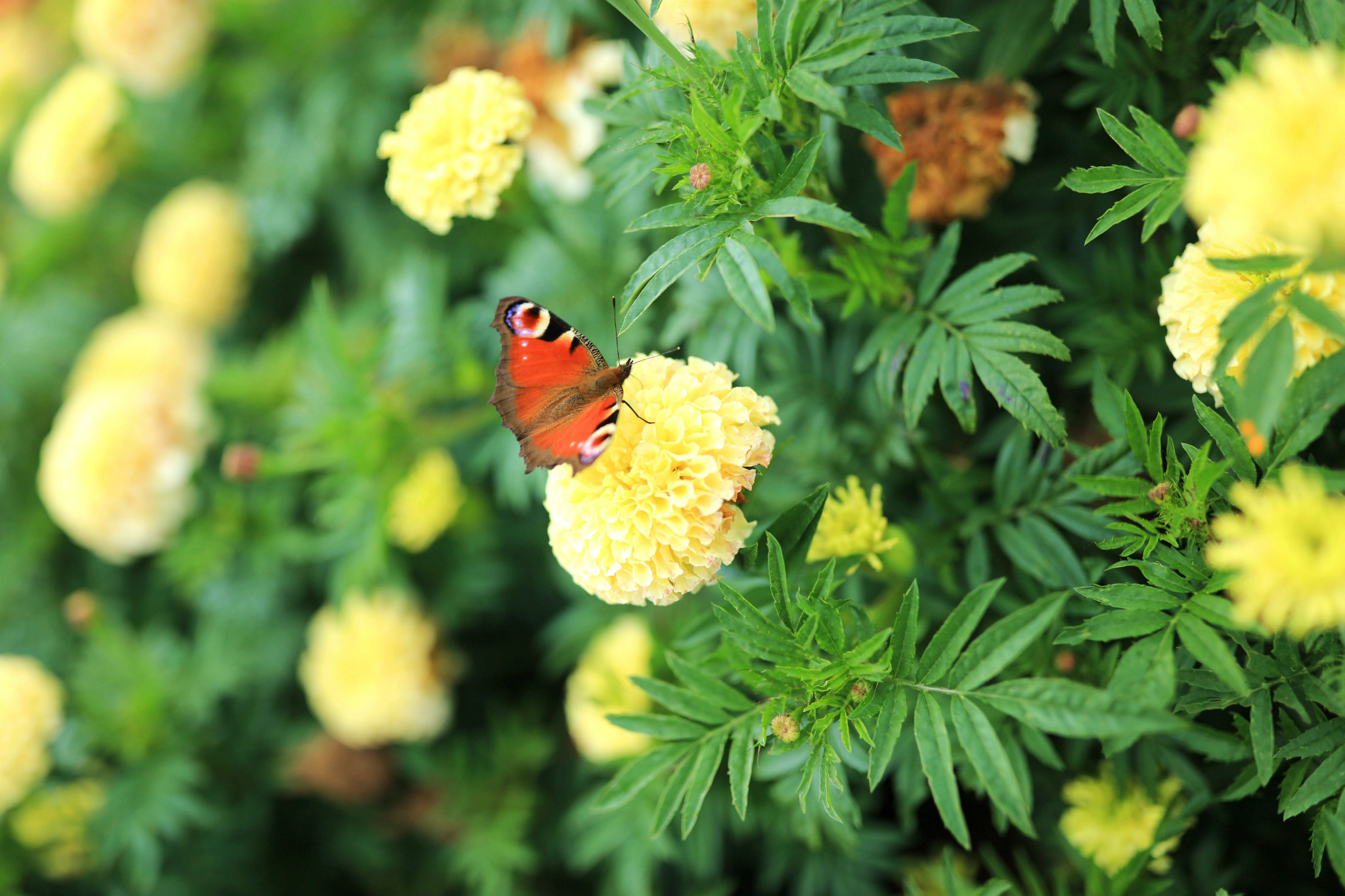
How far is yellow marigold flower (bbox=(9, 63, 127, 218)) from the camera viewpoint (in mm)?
2068

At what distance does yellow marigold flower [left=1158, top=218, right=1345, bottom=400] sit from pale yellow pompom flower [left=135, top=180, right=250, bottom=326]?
2.15 meters

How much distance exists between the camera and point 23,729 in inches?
58.7

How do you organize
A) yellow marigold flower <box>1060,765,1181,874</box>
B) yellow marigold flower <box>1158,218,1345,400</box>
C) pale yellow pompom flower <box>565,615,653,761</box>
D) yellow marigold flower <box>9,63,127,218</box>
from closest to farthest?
yellow marigold flower <box>1158,218,1345,400</box>
yellow marigold flower <box>1060,765,1181,874</box>
pale yellow pompom flower <box>565,615,653,761</box>
yellow marigold flower <box>9,63,127,218</box>

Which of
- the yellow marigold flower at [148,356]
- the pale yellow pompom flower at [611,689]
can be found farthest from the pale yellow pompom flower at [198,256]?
the pale yellow pompom flower at [611,689]

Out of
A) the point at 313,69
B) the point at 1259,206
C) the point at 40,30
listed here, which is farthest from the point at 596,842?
the point at 40,30

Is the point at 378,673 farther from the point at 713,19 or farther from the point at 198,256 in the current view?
the point at 713,19

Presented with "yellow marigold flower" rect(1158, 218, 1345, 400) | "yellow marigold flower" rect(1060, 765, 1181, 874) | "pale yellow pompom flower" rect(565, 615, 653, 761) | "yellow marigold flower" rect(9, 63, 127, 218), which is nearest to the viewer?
"yellow marigold flower" rect(1158, 218, 1345, 400)

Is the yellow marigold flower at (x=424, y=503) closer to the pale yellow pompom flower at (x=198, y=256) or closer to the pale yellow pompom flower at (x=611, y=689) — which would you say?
the pale yellow pompom flower at (x=611, y=689)

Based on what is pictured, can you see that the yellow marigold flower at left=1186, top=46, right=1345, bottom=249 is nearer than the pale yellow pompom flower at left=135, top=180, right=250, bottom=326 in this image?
Yes

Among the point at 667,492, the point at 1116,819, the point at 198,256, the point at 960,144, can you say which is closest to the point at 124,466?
the point at 198,256

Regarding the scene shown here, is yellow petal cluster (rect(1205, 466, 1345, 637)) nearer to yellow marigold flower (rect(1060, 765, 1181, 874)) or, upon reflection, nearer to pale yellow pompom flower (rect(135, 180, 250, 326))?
yellow marigold flower (rect(1060, 765, 1181, 874))

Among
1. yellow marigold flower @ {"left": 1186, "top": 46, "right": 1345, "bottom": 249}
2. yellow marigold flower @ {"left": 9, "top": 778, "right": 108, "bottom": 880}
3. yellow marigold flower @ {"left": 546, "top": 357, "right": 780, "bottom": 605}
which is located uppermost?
yellow marigold flower @ {"left": 1186, "top": 46, "right": 1345, "bottom": 249}

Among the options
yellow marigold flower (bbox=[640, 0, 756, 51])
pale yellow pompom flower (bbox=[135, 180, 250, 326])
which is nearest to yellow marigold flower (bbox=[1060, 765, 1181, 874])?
yellow marigold flower (bbox=[640, 0, 756, 51])

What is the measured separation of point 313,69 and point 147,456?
0.97 metres
